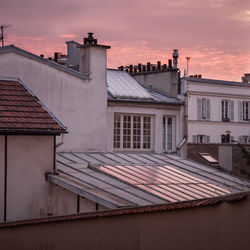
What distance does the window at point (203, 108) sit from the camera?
63688 mm

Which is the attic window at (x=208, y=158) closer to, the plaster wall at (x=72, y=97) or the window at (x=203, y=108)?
the plaster wall at (x=72, y=97)

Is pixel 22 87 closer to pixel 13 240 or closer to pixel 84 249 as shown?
pixel 13 240

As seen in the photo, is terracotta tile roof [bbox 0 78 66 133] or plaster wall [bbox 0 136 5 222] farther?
terracotta tile roof [bbox 0 78 66 133]

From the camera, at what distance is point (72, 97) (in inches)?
1164

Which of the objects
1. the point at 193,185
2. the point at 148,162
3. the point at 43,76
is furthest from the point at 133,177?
the point at 43,76

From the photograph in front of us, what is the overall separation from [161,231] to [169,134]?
28128mm

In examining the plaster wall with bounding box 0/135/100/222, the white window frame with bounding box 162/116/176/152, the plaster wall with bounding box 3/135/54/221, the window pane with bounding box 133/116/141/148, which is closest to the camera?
the plaster wall with bounding box 0/135/100/222

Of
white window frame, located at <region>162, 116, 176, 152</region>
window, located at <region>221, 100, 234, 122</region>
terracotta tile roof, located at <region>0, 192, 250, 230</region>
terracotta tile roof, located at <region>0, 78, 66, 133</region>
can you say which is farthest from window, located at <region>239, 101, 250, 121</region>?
terracotta tile roof, located at <region>0, 192, 250, 230</region>

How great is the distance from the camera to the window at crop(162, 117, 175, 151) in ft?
124

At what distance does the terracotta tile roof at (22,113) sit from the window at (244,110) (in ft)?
150

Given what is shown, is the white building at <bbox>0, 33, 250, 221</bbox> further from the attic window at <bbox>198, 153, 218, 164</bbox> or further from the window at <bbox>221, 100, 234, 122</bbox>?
the window at <bbox>221, 100, 234, 122</bbox>

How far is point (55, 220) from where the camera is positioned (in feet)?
42.3

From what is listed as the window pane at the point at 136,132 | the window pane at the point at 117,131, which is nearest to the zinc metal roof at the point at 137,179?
the window pane at the point at 117,131

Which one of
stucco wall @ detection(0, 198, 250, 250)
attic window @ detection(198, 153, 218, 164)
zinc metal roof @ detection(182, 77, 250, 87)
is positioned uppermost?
zinc metal roof @ detection(182, 77, 250, 87)
